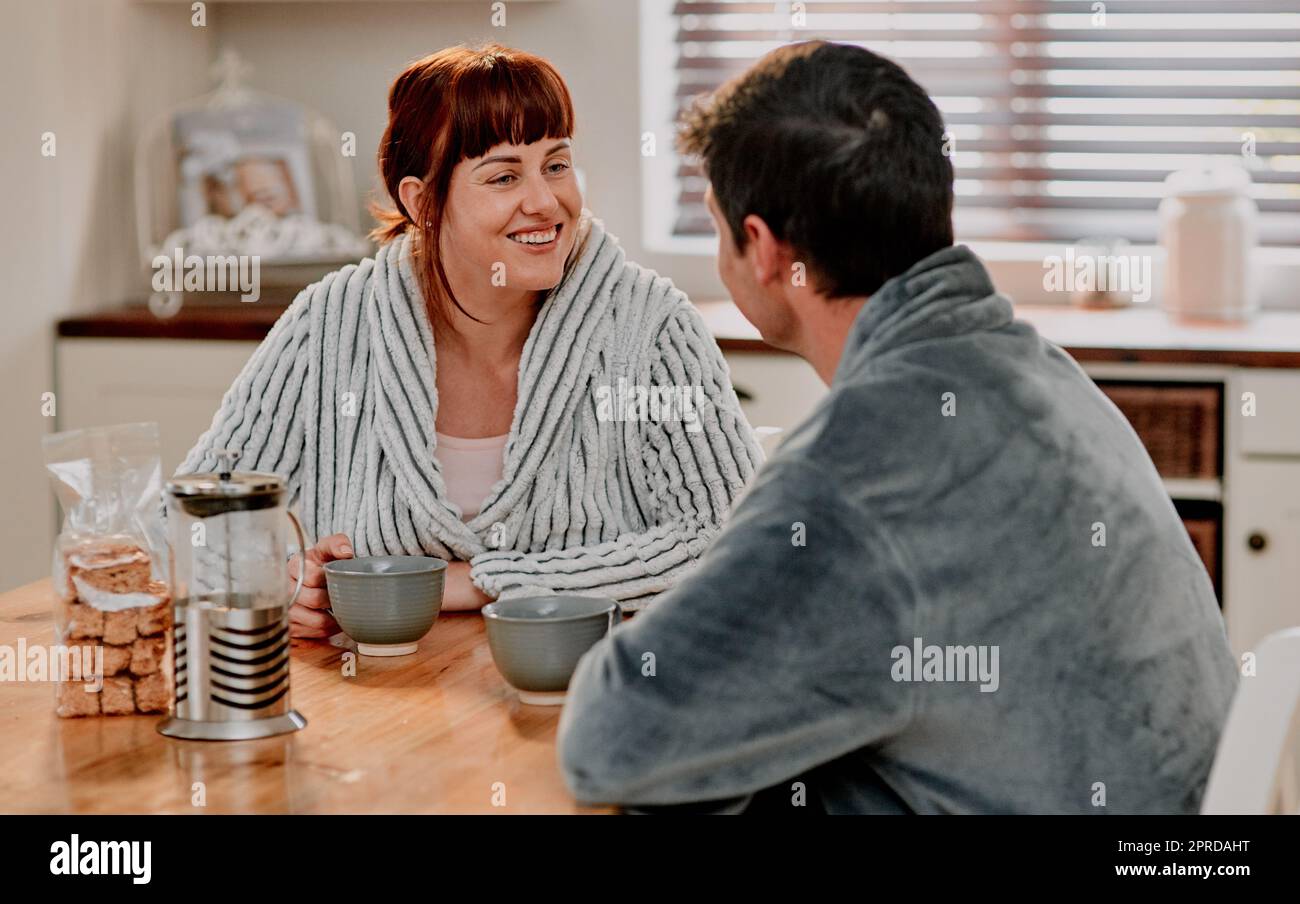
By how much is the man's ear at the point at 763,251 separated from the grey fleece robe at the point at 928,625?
0.10 meters

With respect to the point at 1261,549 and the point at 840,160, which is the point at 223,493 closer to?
the point at 840,160

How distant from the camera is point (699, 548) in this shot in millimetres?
1707

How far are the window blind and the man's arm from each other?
97.5 inches

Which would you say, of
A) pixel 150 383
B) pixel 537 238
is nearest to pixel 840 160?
pixel 537 238

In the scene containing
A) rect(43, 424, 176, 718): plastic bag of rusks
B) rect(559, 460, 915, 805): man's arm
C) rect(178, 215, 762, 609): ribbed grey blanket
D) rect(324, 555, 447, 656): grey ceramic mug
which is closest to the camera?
rect(559, 460, 915, 805): man's arm

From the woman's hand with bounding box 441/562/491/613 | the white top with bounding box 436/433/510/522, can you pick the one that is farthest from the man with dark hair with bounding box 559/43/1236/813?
the white top with bounding box 436/433/510/522

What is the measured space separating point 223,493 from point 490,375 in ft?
2.50

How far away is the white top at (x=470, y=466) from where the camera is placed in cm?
192

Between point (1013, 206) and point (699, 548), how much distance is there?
77.7 inches

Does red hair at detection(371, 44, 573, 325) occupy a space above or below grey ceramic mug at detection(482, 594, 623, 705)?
above

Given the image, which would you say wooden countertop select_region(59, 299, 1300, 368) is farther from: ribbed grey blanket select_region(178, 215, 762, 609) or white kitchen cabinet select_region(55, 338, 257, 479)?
ribbed grey blanket select_region(178, 215, 762, 609)

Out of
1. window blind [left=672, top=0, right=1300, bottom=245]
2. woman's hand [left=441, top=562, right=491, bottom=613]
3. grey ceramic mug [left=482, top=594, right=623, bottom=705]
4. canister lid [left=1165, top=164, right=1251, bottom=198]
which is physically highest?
window blind [left=672, top=0, right=1300, bottom=245]

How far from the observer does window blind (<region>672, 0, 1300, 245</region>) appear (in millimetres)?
3283

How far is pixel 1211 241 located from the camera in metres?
3.06
